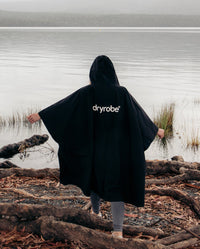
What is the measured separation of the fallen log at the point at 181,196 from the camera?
6.36 m

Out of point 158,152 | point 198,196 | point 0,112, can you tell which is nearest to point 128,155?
point 198,196

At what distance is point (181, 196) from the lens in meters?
6.66

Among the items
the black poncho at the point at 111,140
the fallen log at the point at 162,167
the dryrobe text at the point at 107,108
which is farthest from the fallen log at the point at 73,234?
the fallen log at the point at 162,167

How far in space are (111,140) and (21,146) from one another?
7395 millimetres

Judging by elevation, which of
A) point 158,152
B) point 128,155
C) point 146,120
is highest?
point 146,120

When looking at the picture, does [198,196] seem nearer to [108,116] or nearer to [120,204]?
[120,204]

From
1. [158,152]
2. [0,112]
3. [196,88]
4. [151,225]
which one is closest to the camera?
[151,225]

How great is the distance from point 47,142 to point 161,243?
7.92m

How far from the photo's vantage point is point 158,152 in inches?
493

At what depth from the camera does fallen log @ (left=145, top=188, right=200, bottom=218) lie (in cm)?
636

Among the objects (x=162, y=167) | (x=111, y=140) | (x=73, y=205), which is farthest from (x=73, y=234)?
(x=162, y=167)

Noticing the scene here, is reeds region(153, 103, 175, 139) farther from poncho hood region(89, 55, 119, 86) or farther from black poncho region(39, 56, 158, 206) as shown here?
poncho hood region(89, 55, 119, 86)

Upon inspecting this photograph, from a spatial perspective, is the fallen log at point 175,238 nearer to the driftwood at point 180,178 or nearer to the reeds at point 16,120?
the driftwood at point 180,178

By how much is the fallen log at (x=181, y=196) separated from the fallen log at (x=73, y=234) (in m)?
1.71
